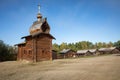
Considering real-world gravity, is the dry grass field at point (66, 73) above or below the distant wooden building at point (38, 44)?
below

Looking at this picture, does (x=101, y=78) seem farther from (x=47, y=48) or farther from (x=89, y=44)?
(x=89, y=44)

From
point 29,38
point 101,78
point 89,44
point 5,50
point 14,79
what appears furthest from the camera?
point 89,44

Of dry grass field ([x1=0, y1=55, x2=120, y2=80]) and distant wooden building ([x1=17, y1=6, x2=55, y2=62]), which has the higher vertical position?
distant wooden building ([x1=17, y1=6, x2=55, y2=62])

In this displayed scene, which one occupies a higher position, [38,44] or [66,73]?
[38,44]

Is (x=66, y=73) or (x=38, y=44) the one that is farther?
(x=38, y=44)

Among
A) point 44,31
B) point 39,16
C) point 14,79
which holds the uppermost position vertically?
point 39,16

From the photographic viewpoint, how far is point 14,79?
12.6 metres

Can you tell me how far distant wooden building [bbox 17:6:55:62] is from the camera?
105 ft

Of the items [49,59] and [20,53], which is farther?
[20,53]

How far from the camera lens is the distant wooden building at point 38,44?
32091mm

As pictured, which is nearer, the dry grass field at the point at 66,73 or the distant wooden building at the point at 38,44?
the dry grass field at the point at 66,73

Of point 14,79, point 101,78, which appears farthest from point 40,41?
point 101,78

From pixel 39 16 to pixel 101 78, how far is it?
29688mm

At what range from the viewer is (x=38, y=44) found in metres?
32.7
